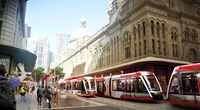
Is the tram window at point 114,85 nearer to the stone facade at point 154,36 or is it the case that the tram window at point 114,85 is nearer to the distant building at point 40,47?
the stone facade at point 154,36

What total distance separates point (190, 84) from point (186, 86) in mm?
445

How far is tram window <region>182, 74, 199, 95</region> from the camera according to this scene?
13.8 metres

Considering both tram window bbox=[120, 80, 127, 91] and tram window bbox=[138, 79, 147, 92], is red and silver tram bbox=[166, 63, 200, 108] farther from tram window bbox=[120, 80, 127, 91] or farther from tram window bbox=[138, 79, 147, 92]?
tram window bbox=[120, 80, 127, 91]

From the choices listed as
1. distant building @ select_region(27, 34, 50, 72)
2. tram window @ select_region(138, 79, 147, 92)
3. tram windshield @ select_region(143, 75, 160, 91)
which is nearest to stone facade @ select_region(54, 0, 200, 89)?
tram windshield @ select_region(143, 75, 160, 91)

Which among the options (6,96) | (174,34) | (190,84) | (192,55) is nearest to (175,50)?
(174,34)

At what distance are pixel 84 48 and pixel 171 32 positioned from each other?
127 feet

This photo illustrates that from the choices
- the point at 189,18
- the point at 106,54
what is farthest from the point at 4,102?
the point at 106,54

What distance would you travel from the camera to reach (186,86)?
47.9ft

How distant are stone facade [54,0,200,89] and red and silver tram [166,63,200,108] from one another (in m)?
12.3

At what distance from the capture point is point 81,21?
378 feet

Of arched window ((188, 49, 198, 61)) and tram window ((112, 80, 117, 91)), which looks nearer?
tram window ((112, 80, 117, 91))

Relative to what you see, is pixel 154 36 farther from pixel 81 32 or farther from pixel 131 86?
pixel 81 32

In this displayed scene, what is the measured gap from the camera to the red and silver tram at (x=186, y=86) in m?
13.7

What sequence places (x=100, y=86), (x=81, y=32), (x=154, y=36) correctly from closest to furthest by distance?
(x=100, y=86) → (x=154, y=36) → (x=81, y=32)
